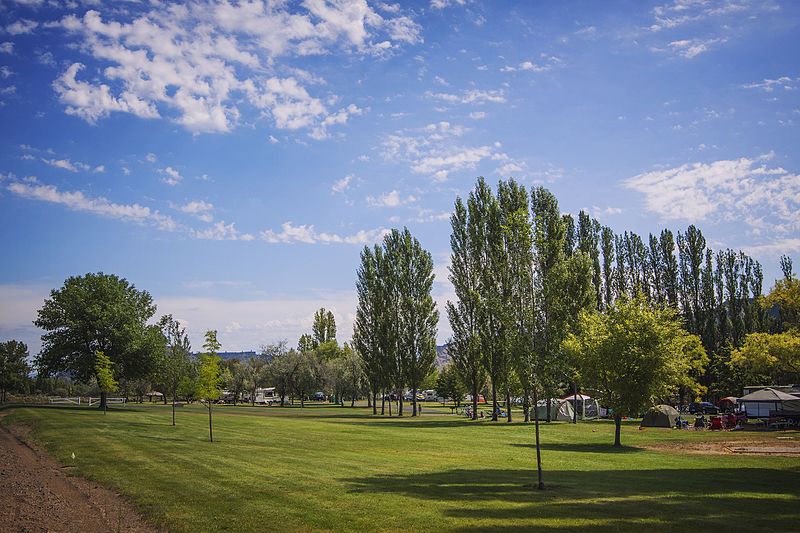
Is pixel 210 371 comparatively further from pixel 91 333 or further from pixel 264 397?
pixel 264 397

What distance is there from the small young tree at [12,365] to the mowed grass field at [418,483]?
6340 centimetres

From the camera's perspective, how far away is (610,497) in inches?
566

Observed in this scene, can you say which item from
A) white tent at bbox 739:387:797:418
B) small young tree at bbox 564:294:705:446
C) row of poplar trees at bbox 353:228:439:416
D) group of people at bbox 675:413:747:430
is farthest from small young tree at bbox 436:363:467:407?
small young tree at bbox 564:294:705:446

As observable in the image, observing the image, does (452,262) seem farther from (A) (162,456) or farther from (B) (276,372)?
(B) (276,372)

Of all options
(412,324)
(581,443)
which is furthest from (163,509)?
(412,324)

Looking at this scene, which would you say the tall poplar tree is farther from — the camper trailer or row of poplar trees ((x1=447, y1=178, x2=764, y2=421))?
the camper trailer

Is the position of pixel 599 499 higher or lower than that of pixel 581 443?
higher

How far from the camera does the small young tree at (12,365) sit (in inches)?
3172

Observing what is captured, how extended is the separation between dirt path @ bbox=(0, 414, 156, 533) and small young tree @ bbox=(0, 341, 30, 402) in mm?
76001

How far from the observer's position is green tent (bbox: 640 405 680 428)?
4306cm

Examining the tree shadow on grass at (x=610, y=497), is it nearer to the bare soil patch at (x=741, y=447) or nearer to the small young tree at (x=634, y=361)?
the bare soil patch at (x=741, y=447)

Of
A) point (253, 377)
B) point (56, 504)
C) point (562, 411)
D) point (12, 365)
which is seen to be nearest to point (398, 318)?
point (562, 411)

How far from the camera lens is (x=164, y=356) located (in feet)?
175

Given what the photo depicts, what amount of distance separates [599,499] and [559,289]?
6187mm
